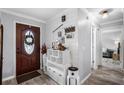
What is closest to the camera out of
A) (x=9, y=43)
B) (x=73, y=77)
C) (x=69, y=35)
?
(x=9, y=43)

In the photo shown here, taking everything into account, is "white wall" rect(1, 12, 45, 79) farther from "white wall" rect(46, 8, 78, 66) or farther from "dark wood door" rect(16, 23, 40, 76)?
"white wall" rect(46, 8, 78, 66)

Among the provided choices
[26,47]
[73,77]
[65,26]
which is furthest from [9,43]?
[73,77]

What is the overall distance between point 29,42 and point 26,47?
0.30ft

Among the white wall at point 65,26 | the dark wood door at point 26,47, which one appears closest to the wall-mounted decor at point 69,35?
the white wall at point 65,26

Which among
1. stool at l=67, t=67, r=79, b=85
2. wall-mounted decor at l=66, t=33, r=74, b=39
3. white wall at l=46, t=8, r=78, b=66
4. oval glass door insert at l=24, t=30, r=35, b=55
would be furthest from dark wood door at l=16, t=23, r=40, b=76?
stool at l=67, t=67, r=79, b=85

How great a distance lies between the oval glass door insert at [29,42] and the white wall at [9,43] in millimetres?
152

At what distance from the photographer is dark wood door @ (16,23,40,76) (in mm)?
948

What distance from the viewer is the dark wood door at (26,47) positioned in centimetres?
95

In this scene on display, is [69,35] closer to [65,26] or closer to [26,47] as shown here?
[65,26]

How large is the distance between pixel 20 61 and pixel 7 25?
1.77ft

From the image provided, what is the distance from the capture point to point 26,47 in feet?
3.21

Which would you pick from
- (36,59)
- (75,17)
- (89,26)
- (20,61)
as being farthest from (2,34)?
(89,26)

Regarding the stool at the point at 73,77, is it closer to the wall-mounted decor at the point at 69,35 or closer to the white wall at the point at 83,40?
the white wall at the point at 83,40

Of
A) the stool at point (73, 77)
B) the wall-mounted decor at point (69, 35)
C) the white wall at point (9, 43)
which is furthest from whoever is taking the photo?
the wall-mounted decor at point (69, 35)
